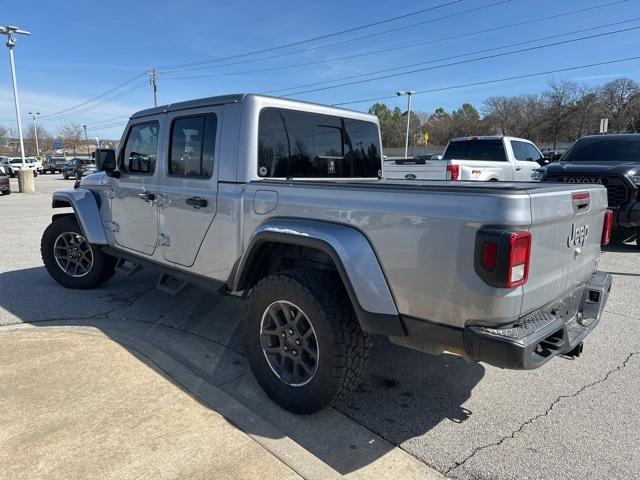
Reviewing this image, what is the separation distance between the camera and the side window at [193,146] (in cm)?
359

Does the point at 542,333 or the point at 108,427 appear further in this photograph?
the point at 108,427

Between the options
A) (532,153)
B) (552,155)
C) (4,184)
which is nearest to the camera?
(532,153)

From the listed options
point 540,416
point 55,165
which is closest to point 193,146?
point 540,416

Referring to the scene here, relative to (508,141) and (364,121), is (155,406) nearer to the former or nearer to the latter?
(364,121)

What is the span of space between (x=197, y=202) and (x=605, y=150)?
856cm

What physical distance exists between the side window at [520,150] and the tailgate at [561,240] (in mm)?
9342

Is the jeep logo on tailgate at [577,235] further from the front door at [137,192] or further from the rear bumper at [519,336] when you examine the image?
the front door at [137,192]

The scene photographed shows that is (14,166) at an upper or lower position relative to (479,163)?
lower

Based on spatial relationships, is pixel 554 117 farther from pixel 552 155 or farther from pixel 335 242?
pixel 335 242

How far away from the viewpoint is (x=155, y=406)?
292 centimetres

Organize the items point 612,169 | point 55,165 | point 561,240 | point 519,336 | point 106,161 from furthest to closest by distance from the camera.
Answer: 1. point 55,165
2. point 612,169
3. point 106,161
4. point 561,240
5. point 519,336

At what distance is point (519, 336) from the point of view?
86.4 inches

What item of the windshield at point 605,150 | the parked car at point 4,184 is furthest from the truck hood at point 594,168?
the parked car at point 4,184

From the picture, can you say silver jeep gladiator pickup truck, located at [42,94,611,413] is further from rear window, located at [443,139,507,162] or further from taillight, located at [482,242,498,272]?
rear window, located at [443,139,507,162]
